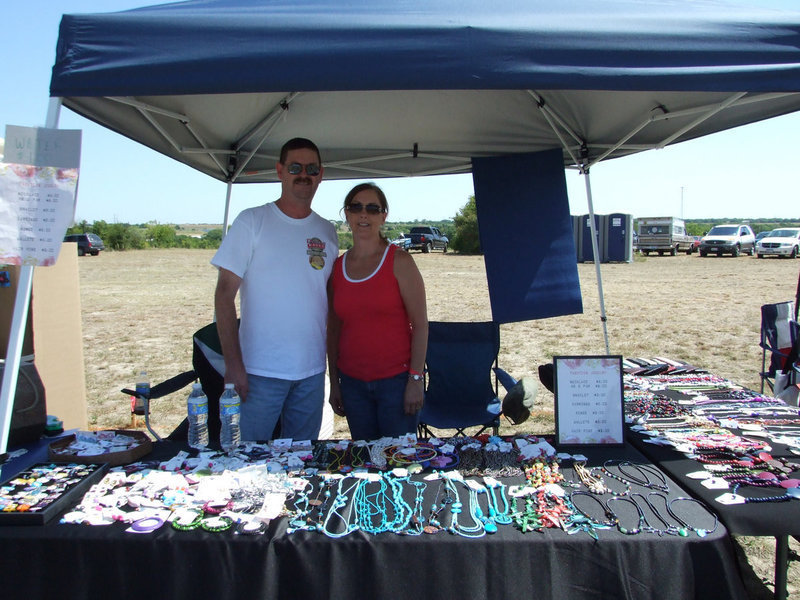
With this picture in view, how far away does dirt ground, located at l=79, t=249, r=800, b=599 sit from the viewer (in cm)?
436

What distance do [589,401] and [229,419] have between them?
1.23 meters

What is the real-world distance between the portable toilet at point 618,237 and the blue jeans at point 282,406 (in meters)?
18.6

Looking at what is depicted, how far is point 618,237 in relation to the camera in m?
19.5

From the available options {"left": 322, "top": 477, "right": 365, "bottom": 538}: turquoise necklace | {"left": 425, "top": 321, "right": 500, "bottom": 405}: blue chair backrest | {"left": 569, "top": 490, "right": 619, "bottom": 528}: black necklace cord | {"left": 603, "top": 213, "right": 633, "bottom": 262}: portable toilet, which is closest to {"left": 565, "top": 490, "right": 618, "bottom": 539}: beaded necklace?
Answer: {"left": 569, "top": 490, "right": 619, "bottom": 528}: black necklace cord

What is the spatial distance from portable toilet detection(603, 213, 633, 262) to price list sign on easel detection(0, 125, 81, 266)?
19215 mm

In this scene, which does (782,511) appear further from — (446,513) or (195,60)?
(195,60)

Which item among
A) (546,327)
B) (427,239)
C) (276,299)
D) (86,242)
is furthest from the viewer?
(427,239)

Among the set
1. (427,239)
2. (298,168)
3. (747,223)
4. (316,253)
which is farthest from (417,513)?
(747,223)

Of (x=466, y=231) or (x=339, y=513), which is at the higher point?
(x=466, y=231)

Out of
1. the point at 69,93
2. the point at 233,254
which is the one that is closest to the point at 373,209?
the point at 233,254

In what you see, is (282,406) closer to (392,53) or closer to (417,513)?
(417,513)

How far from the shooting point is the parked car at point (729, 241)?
21.9 meters

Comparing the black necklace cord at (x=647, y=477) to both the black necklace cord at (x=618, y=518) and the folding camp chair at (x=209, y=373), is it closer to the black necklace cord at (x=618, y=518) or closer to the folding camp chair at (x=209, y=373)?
the black necklace cord at (x=618, y=518)

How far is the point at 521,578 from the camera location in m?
1.30
